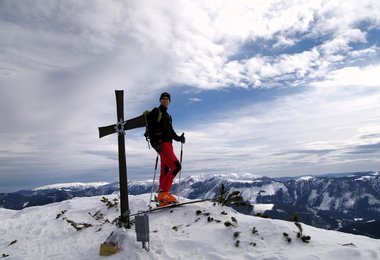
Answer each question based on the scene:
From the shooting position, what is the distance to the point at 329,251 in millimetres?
7398

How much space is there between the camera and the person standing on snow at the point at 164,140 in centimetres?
1208

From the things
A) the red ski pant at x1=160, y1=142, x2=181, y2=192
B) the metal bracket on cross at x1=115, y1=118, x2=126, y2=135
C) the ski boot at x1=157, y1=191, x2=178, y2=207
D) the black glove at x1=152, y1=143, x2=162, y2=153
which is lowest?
the ski boot at x1=157, y1=191, x2=178, y2=207

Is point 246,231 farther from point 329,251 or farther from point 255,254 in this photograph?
point 329,251

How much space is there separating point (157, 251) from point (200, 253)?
51.4 inches

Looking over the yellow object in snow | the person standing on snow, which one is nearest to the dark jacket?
the person standing on snow

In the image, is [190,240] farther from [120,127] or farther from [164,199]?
[120,127]

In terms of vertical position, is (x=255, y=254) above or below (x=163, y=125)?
below

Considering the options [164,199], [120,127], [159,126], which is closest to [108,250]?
[164,199]

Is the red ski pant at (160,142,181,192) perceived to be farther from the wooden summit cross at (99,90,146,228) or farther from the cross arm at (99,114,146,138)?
the wooden summit cross at (99,90,146,228)

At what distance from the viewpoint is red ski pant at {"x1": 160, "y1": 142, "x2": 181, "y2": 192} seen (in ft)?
40.3

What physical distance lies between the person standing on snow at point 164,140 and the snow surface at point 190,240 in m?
1.34

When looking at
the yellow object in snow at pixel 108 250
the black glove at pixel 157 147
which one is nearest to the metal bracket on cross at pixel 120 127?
the black glove at pixel 157 147

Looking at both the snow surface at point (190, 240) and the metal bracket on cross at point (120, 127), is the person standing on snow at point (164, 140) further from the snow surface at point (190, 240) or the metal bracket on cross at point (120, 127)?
the snow surface at point (190, 240)

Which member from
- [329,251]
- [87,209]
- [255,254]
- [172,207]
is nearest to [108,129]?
[172,207]
